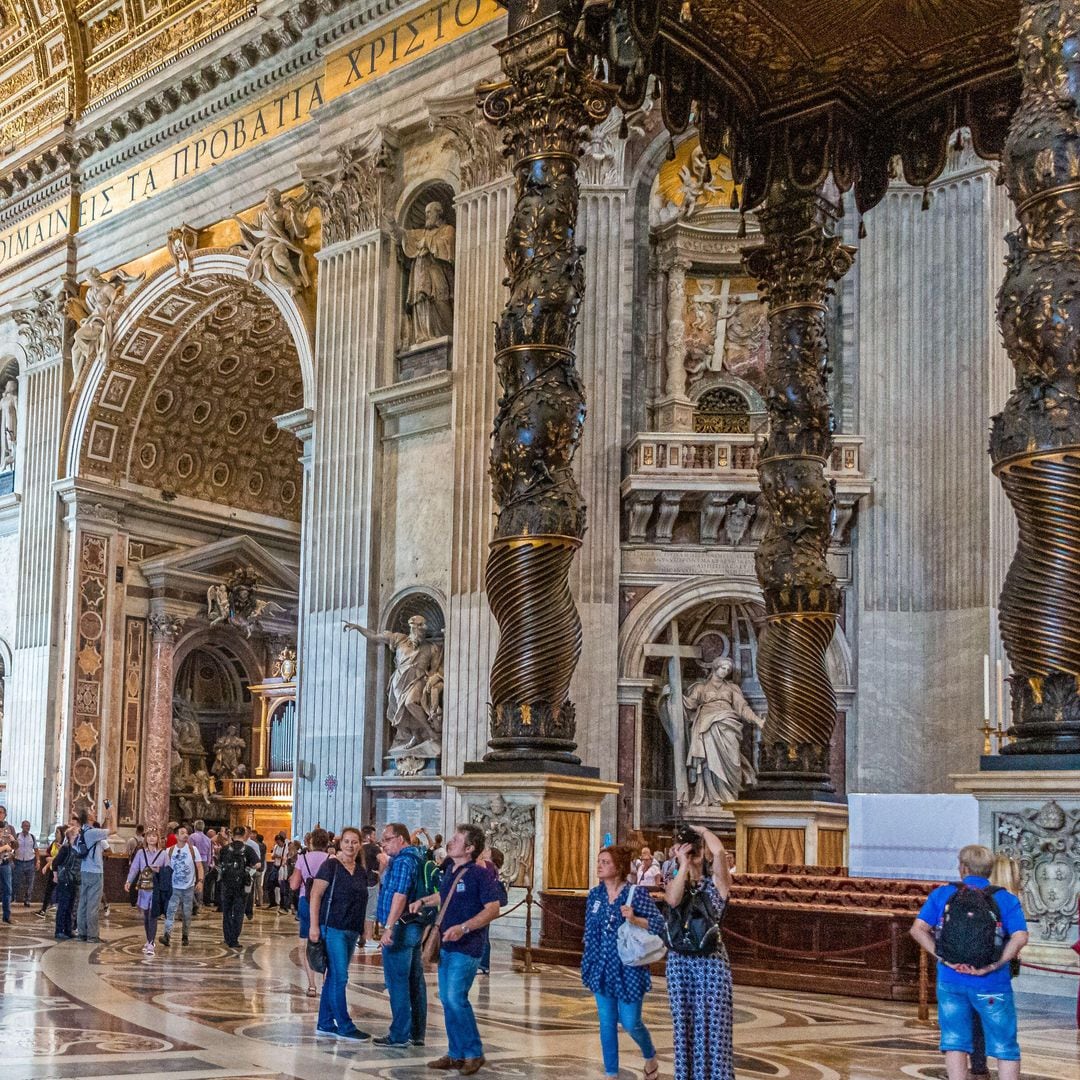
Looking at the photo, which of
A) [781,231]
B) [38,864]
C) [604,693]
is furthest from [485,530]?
[38,864]

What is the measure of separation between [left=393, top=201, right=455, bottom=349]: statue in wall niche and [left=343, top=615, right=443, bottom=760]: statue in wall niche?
3560 mm

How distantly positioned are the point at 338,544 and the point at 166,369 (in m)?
7.56

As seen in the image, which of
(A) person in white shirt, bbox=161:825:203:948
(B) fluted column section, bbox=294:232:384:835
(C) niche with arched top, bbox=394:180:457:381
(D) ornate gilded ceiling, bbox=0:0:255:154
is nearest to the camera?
(A) person in white shirt, bbox=161:825:203:948

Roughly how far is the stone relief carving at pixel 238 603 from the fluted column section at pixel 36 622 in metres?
2.71

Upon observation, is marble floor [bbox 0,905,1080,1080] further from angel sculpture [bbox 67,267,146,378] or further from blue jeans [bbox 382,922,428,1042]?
angel sculpture [bbox 67,267,146,378]

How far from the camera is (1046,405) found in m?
7.10

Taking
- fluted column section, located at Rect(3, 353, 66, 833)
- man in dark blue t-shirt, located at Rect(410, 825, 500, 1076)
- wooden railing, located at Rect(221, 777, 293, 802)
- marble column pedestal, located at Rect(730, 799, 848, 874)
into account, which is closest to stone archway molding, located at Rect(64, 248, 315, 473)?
fluted column section, located at Rect(3, 353, 66, 833)

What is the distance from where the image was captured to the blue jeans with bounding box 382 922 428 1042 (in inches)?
298

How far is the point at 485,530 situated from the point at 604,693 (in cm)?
218

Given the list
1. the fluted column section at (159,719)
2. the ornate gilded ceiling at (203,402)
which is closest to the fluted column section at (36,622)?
the ornate gilded ceiling at (203,402)

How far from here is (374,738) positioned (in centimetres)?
1886

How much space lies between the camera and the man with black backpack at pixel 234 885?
14273 mm

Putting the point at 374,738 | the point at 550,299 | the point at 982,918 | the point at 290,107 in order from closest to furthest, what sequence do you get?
1. the point at 982,918
2. the point at 550,299
3. the point at 374,738
4. the point at 290,107

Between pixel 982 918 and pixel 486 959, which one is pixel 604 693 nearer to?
pixel 486 959
